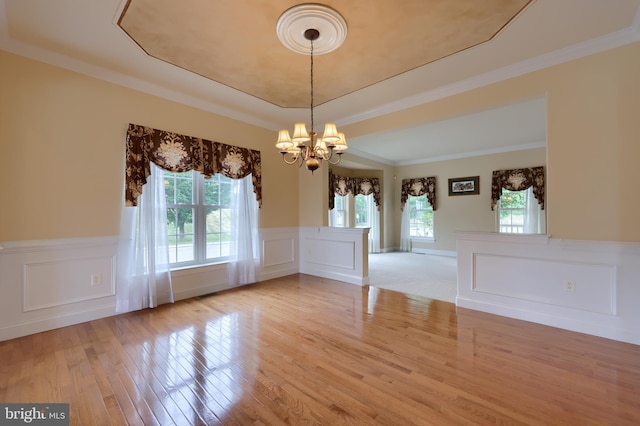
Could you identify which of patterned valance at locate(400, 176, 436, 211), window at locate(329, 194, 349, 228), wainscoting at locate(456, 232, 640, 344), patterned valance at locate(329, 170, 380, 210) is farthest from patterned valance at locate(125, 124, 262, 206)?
patterned valance at locate(400, 176, 436, 211)

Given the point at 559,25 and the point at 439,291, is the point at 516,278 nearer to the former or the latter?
the point at 439,291

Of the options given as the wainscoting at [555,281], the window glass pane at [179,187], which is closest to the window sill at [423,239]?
the wainscoting at [555,281]

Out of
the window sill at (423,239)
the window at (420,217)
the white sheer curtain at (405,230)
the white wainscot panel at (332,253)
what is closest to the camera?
the white wainscot panel at (332,253)

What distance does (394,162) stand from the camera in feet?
29.1

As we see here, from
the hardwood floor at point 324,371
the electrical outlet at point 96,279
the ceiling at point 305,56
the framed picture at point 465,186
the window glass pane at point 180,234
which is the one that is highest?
the ceiling at point 305,56

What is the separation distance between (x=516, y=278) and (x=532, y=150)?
4961mm

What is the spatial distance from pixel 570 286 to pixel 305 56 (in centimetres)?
364

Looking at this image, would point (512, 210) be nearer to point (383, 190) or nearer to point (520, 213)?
point (520, 213)

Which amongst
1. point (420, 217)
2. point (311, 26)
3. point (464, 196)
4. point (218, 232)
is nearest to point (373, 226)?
point (420, 217)

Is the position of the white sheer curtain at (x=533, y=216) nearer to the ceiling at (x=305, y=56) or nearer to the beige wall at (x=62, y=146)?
the ceiling at (x=305, y=56)

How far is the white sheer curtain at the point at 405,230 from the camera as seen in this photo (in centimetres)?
873

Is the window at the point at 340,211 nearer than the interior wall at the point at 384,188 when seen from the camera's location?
Yes

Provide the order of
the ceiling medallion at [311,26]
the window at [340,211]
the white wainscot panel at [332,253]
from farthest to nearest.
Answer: the window at [340,211] < the white wainscot panel at [332,253] < the ceiling medallion at [311,26]

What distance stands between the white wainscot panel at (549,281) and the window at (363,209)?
5087 millimetres
